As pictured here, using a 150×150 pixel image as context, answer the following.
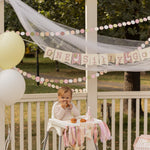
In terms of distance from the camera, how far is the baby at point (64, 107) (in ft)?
12.7

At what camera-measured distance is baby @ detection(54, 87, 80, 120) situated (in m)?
3.88

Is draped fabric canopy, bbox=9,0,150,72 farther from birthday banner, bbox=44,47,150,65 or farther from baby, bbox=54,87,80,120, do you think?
baby, bbox=54,87,80,120

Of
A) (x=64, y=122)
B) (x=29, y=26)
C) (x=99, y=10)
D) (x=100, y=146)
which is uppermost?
(x=99, y=10)

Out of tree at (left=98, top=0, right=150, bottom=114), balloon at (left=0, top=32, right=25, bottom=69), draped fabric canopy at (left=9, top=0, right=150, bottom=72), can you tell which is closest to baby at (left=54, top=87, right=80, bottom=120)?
draped fabric canopy at (left=9, top=0, right=150, bottom=72)

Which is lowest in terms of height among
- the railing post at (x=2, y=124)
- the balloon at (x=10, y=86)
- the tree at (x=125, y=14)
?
the railing post at (x=2, y=124)

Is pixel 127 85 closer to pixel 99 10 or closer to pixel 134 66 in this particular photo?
pixel 99 10

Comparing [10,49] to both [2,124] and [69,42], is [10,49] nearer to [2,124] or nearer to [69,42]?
[69,42]

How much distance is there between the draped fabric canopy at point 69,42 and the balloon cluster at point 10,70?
0.48 meters

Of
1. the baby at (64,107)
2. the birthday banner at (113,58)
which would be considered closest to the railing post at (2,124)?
the baby at (64,107)

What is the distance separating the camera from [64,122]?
379 cm

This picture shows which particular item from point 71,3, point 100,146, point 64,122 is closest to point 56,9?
point 71,3

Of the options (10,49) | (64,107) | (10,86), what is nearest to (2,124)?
(64,107)

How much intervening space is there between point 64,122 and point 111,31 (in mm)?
2819

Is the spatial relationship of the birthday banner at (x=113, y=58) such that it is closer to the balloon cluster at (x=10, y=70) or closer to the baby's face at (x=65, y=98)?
the baby's face at (x=65, y=98)
